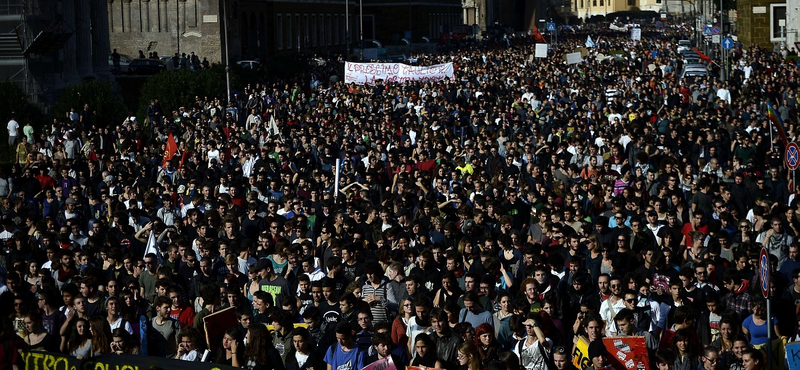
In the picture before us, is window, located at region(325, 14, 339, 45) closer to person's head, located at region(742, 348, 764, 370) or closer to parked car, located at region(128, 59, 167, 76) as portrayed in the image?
parked car, located at region(128, 59, 167, 76)

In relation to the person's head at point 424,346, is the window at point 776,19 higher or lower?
higher

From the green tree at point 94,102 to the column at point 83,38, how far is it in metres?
9.40

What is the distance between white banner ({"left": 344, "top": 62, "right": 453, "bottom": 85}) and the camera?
117 ft

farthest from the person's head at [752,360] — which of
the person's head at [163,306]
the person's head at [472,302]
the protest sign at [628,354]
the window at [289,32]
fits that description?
the window at [289,32]

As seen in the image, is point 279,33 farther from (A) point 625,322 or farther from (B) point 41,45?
(A) point 625,322

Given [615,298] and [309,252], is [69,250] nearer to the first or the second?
[309,252]

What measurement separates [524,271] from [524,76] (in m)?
26.3

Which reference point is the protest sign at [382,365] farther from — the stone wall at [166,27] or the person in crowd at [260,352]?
the stone wall at [166,27]

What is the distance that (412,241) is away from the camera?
46.1 ft

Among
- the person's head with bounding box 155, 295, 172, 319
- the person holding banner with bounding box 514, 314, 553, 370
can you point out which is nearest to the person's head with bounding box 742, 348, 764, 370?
the person holding banner with bounding box 514, 314, 553, 370

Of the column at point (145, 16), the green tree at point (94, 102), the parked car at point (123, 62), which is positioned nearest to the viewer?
the green tree at point (94, 102)

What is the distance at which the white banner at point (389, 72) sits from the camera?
1405 inches

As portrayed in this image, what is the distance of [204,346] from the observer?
10469 millimetres

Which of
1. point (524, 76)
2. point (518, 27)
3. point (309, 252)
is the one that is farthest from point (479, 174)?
point (518, 27)
